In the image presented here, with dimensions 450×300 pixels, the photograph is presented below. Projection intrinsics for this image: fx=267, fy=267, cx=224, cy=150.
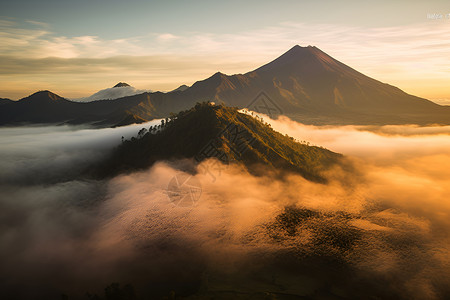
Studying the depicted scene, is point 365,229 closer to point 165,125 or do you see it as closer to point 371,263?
point 371,263

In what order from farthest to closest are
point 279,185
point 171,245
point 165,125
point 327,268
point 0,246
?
point 165,125
point 279,185
point 0,246
point 171,245
point 327,268

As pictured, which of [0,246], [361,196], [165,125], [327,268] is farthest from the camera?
[165,125]

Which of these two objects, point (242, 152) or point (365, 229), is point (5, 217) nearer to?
point (242, 152)

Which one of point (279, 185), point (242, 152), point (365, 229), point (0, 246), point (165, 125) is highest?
point (165, 125)

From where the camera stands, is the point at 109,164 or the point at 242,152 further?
the point at 109,164

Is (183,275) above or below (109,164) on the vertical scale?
below

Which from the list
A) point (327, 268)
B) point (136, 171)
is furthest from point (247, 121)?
point (327, 268)

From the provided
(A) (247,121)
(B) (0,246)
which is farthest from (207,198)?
(B) (0,246)
